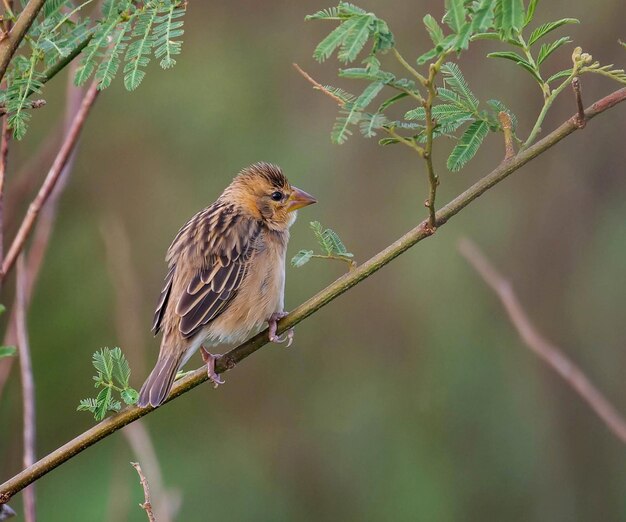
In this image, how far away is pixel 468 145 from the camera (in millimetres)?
2982

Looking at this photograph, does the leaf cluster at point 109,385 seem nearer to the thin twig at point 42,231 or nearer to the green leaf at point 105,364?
the green leaf at point 105,364

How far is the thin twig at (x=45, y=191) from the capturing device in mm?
3043

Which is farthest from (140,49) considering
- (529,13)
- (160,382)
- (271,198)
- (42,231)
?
(271,198)

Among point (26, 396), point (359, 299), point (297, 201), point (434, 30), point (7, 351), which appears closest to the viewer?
point (7, 351)

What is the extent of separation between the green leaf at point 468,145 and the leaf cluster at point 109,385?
1.11 metres

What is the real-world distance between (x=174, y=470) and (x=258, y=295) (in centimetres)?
416

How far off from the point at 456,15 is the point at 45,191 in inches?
55.4

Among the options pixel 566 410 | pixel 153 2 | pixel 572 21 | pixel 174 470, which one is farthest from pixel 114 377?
pixel 566 410

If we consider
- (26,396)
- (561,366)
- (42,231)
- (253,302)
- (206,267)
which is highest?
(42,231)

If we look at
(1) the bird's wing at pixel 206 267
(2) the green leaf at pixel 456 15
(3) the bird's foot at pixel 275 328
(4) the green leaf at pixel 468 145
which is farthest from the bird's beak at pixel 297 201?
(2) the green leaf at pixel 456 15

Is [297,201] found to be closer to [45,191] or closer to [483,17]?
[45,191]

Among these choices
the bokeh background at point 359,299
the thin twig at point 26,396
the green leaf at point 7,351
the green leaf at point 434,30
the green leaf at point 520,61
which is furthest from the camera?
the bokeh background at point 359,299

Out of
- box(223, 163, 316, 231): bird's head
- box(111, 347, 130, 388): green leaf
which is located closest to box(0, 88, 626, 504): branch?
box(111, 347, 130, 388): green leaf

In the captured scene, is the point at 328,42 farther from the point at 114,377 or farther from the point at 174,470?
the point at 174,470
